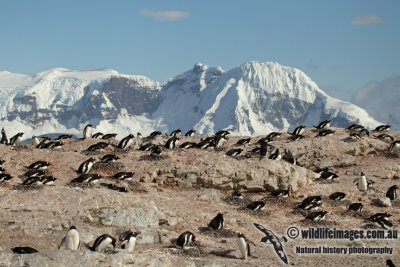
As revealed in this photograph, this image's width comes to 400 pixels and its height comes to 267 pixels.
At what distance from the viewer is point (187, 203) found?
41.0m

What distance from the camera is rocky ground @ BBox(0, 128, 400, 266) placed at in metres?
31.4

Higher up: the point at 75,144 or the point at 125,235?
the point at 75,144

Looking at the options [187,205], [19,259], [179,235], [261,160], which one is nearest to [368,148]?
[261,160]

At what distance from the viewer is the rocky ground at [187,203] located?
3138cm

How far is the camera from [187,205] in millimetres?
40469

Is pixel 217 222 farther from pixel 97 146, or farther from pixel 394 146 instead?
pixel 394 146

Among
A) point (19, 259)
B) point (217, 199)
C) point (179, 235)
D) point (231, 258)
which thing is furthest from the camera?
point (217, 199)

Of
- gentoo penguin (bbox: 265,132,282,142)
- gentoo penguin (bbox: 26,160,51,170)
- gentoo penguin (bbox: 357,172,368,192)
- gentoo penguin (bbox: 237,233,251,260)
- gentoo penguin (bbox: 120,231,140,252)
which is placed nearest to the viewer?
gentoo penguin (bbox: 120,231,140,252)

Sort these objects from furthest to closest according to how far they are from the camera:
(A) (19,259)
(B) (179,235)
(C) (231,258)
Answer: (B) (179,235) < (C) (231,258) < (A) (19,259)

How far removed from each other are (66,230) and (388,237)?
21.3 metres

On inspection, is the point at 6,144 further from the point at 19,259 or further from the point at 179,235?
the point at 19,259

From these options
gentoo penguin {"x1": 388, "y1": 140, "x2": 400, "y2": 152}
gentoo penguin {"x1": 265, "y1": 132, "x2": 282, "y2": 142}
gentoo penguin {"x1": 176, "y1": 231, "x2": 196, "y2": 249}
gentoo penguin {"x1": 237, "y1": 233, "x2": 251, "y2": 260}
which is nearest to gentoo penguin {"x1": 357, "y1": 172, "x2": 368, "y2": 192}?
gentoo penguin {"x1": 388, "y1": 140, "x2": 400, "y2": 152}

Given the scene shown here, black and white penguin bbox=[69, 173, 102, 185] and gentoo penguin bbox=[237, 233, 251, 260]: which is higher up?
black and white penguin bbox=[69, 173, 102, 185]

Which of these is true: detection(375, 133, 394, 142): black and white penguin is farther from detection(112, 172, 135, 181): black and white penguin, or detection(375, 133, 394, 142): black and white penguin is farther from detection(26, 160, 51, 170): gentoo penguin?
detection(26, 160, 51, 170): gentoo penguin
